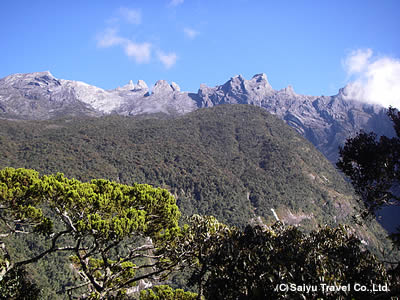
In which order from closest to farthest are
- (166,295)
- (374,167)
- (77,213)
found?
(77,213), (374,167), (166,295)

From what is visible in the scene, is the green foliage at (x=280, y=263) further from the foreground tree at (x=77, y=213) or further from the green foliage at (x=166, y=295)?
the green foliage at (x=166, y=295)

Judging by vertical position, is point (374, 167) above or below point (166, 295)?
above

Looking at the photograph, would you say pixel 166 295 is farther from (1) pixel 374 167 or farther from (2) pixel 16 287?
(1) pixel 374 167

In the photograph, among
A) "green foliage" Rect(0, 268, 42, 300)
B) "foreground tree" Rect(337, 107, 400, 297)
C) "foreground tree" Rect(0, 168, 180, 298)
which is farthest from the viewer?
"foreground tree" Rect(337, 107, 400, 297)

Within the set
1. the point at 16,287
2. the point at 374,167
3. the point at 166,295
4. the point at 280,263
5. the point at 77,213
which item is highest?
the point at 374,167

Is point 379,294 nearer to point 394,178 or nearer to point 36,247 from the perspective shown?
point 394,178

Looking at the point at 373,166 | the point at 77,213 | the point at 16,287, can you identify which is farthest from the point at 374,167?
the point at 16,287

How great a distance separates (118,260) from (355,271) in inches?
455

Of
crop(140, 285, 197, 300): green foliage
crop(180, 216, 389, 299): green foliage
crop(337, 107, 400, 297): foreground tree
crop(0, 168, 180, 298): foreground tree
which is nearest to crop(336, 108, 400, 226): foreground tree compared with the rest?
crop(337, 107, 400, 297): foreground tree

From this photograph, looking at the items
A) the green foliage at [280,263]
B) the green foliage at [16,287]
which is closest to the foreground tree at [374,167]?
the green foliage at [280,263]

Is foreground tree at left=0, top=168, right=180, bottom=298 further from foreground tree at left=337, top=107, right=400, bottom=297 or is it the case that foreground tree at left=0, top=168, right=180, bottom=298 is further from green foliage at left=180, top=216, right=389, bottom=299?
foreground tree at left=337, top=107, right=400, bottom=297

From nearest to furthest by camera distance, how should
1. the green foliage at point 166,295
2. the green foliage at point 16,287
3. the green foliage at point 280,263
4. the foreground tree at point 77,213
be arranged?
the green foliage at point 280,263 → the foreground tree at point 77,213 → the green foliage at point 16,287 → the green foliage at point 166,295

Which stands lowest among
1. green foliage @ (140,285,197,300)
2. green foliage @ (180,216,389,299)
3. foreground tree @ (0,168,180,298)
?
green foliage @ (140,285,197,300)

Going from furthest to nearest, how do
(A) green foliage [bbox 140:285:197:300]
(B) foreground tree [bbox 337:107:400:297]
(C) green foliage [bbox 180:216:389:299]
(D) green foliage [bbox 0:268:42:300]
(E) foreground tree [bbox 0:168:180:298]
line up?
(A) green foliage [bbox 140:285:197:300], (B) foreground tree [bbox 337:107:400:297], (D) green foliage [bbox 0:268:42:300], (E) foreground tree [bbox 0:168:180:298], (C) green foliage [bbox 180:216:389:299]
